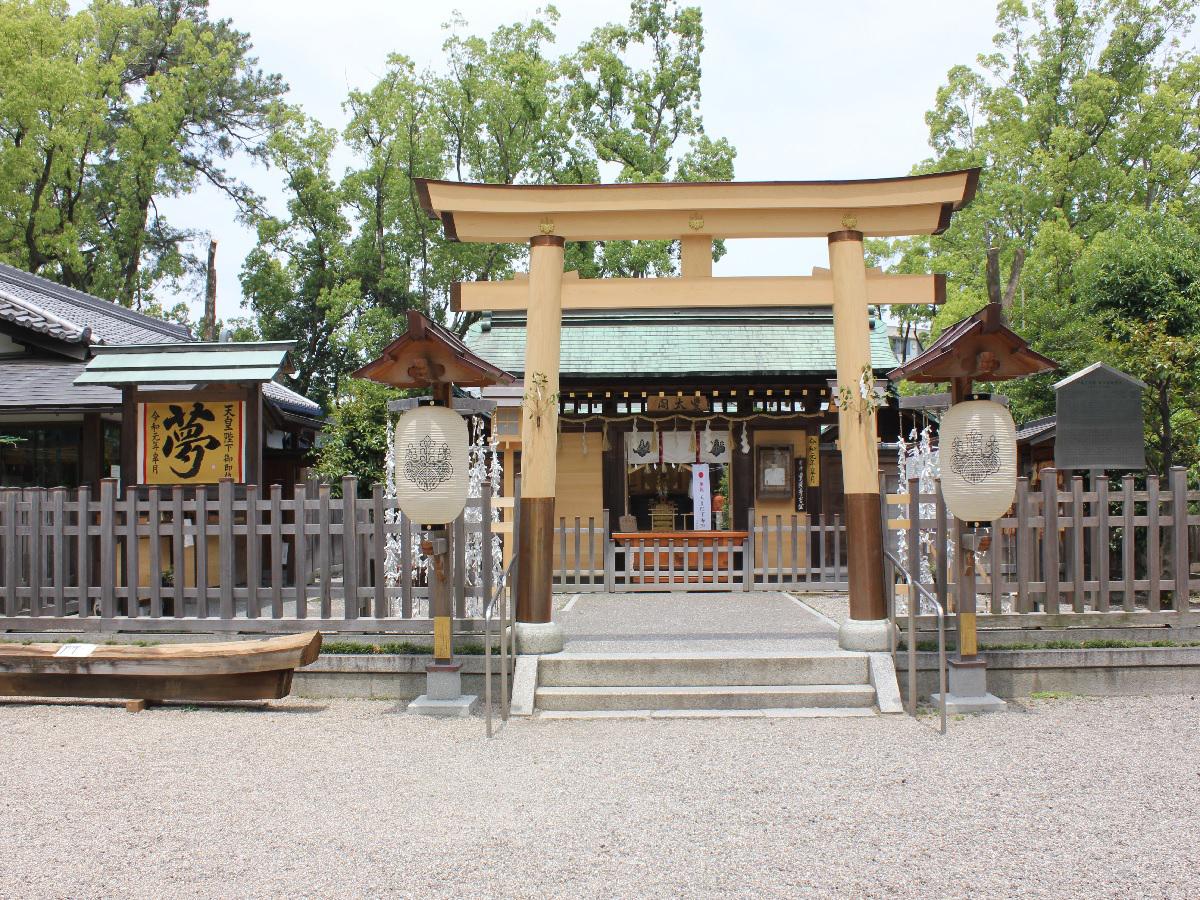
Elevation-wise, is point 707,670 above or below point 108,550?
below

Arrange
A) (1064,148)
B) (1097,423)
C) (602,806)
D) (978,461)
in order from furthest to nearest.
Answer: (1064,148) < (1097,423) < (978,461) < (602,806)

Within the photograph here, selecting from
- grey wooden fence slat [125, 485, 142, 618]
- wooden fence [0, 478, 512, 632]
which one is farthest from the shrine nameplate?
grey wooden fence slat [125, 485, 142, 618]

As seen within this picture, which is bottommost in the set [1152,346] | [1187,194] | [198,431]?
[198,431]

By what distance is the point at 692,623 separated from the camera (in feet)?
32.4

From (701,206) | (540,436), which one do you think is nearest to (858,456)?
(701,206)

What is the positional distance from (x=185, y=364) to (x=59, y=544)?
8.23ft

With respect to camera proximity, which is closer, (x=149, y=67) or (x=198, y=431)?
(x=198, y=431)

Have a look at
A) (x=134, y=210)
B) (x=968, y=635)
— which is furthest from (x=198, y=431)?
(x=134, y=210)

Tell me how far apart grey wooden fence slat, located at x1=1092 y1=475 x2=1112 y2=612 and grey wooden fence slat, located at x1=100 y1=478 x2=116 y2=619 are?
8.66 metres

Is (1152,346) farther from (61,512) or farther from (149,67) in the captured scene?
(149,67)

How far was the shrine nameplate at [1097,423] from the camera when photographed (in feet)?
34.5

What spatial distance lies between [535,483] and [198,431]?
14.5 ft

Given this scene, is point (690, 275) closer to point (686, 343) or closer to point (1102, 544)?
point (1102, 544)

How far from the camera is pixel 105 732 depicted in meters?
6.82
